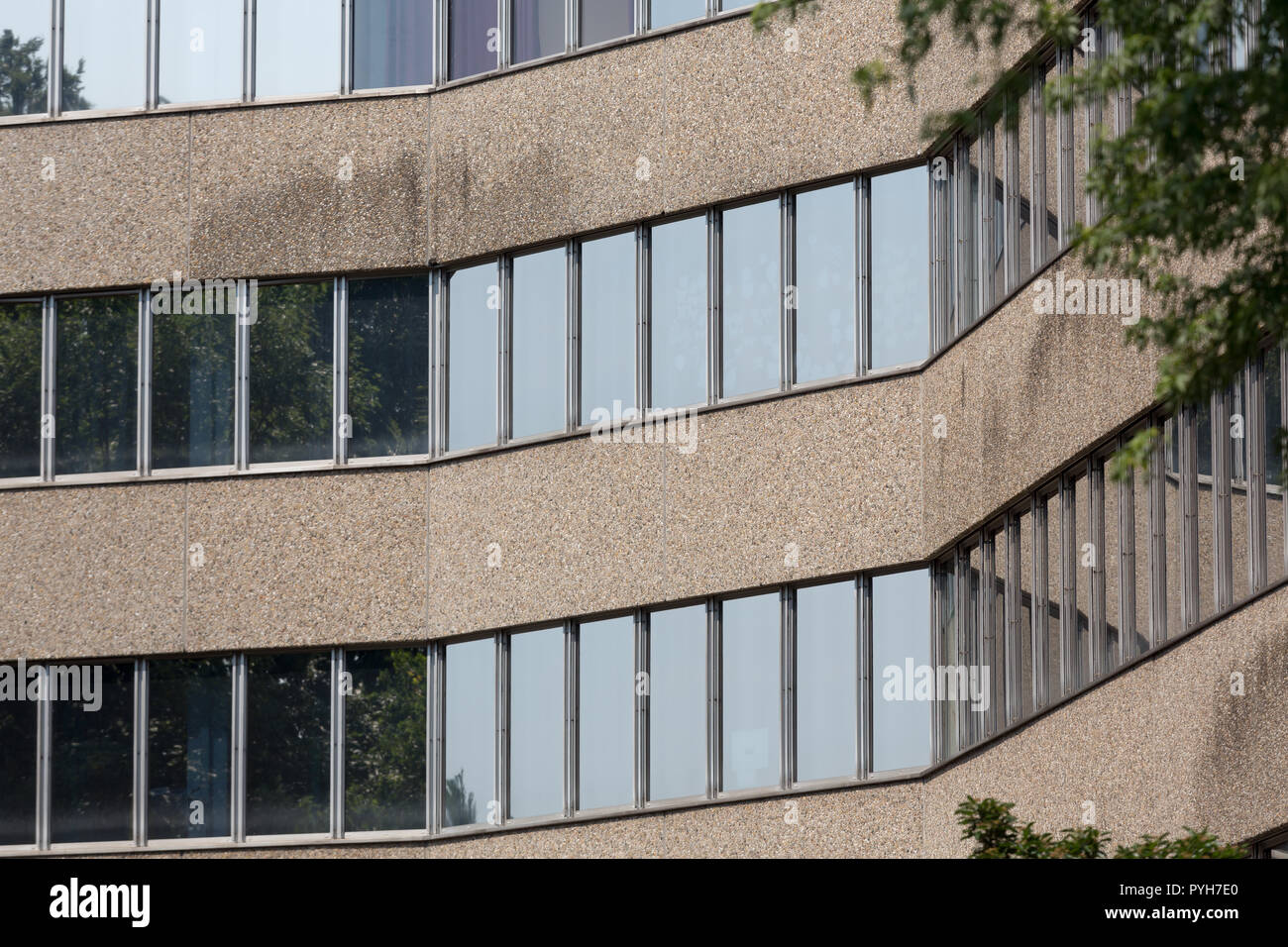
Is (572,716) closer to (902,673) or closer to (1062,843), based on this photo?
(902,673)

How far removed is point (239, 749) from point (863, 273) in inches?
338

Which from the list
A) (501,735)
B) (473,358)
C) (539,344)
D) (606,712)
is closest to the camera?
(606,712)

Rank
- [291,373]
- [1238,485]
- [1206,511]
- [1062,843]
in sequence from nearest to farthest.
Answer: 1. [1062,843]
2. [1238,485]
3. [1206,511]
4. [291,373]

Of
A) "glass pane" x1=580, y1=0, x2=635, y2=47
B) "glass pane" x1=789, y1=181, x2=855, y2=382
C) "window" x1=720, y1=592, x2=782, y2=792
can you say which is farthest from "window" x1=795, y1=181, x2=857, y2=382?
"glass pane" x1=580, y1=0, x2=635, y2=47

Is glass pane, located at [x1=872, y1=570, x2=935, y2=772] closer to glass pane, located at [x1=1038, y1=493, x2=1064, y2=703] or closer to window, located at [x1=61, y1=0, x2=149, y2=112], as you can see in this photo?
glass pane, located at [x1=1038, y1=493, x2=1064, y2=703]

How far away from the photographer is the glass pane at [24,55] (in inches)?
964

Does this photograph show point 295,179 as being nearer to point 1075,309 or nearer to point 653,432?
point 653,432

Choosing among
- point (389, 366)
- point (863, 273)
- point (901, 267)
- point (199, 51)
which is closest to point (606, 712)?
point (389, 366)

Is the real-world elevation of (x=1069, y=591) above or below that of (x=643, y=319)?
below

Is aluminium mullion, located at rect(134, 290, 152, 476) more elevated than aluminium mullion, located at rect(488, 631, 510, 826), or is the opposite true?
aluminium mullion, located at rect(134, 290, 152, 476)

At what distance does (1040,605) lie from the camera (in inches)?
736

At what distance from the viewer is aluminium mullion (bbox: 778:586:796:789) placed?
2056 cm

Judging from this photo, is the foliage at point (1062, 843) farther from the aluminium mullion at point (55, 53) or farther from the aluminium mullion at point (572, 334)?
the aluminium mullion at point (55, 53)

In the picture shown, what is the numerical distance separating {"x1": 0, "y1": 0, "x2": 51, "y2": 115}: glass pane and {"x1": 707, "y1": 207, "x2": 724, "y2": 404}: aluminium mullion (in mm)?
8470
